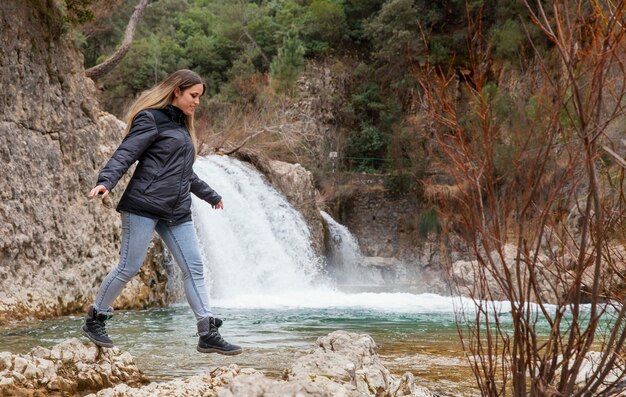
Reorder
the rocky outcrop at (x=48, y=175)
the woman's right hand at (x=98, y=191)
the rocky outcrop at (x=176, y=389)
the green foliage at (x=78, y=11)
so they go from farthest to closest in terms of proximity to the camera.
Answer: the green foliage at (x=78, y=11) < the rocky outcrop at (x=48, y=175) < the rocky outcrop at (x=176, y=389) < the woman's right hand at (x=98, y=191)

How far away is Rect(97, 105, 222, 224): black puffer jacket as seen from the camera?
403 centimetres

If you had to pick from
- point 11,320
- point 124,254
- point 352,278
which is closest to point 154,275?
point 11,320

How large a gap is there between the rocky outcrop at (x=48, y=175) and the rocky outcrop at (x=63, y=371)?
445cm

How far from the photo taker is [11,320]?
8445mm

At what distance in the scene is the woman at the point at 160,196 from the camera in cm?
405

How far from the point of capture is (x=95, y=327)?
4.20 meters

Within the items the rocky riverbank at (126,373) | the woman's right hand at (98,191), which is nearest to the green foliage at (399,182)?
the rocky riverbank at (126,373)

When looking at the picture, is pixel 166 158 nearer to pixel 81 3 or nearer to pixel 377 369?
pixel 377 369

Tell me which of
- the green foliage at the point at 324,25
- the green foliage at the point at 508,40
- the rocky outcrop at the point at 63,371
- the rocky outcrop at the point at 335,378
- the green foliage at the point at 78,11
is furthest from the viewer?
the green foliage at the point at 324,25

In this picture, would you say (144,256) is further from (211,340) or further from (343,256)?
(343,256)

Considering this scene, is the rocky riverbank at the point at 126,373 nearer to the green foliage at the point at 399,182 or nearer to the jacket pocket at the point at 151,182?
the jacket pocket at the point at 151,182

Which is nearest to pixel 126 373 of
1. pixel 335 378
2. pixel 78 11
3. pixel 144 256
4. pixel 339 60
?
pixel 144 256

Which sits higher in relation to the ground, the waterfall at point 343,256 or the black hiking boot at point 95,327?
the waterfall at point 343,256

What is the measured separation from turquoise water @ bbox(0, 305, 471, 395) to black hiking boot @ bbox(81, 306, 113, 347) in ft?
2.35
